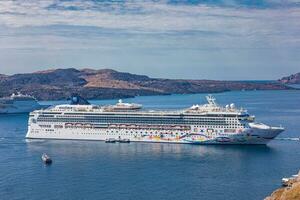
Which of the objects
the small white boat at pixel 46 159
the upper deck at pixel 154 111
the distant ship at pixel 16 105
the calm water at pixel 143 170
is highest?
the upper deck at pixel 154 111

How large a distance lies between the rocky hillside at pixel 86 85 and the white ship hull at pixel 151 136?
86.6 metres

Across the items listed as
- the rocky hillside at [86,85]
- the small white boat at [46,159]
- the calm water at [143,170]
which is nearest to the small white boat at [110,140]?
the calm water at [143,170]

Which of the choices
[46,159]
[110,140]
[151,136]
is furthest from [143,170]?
[110,140]

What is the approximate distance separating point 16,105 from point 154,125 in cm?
4835

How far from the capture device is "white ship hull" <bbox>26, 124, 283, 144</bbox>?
145 feet

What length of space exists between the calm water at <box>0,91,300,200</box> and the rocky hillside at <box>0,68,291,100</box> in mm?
95075

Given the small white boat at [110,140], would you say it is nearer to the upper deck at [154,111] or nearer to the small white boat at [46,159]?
the upper deck at [154,111]

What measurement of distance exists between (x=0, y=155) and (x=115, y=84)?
135m

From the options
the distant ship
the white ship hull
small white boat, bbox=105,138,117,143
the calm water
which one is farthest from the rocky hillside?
the calm water

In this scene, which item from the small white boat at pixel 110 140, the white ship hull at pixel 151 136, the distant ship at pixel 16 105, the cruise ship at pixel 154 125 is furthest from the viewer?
the distant ship at pixel 16 105

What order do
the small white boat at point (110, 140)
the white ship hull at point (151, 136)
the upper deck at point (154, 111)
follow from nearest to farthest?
the white ship hull at point (151, 136) → the upper deck at point (154, 111) → the small white boat at point (110, 140)

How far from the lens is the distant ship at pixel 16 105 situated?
8894cm

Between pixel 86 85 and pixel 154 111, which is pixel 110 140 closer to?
pixel 154 111

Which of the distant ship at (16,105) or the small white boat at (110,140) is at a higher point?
the distant ship at (16,105)
